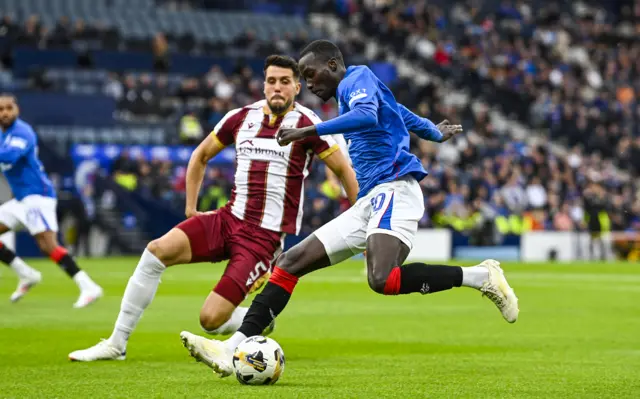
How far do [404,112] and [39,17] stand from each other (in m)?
26.9

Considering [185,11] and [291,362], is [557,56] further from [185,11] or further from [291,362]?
[291,362]

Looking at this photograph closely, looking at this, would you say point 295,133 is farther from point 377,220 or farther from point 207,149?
point 207,149

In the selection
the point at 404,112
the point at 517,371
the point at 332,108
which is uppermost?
the point at 332,108

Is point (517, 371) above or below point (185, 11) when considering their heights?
below

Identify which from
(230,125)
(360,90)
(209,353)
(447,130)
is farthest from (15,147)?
(360,90)

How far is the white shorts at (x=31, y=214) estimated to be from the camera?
13828 mm

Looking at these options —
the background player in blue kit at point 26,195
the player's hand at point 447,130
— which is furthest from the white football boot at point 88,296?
the player's hand at point 447,130

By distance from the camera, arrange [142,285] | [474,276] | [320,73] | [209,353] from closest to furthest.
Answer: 1. [209,353]
2. [320,73]
3. [474,276]
4. [142,285]

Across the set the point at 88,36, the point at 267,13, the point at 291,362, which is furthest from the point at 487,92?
the point at 291,362

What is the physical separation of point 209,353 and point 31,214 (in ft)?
22.6

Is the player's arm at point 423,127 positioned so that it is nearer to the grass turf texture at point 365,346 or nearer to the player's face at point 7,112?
the grass turf texture at point 365,346

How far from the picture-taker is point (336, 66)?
317 inches

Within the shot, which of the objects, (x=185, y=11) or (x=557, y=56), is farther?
(x=557, y=56)

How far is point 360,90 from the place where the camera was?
25.0ft
